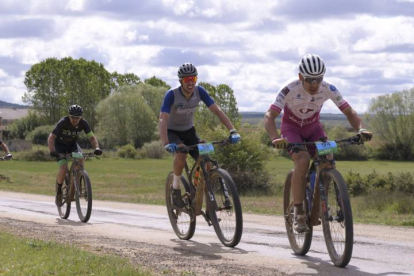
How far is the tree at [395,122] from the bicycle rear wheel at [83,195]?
115058mm

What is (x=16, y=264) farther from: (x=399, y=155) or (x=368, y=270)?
(x=399, y=155)

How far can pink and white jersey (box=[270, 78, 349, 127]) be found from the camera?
9102 mm

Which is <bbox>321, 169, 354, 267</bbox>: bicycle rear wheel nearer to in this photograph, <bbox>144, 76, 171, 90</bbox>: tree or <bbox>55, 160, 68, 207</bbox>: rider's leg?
<bbox>55, 160, 68, 207</bbox>: rider's leg

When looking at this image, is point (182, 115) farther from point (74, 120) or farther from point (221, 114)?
point (74, 120)

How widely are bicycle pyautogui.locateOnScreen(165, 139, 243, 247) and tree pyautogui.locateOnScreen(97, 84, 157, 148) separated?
11106 cm

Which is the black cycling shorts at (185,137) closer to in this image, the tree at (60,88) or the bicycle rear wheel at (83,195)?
the bicycle rear wheel at (83,195)

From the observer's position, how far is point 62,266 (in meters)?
8.66

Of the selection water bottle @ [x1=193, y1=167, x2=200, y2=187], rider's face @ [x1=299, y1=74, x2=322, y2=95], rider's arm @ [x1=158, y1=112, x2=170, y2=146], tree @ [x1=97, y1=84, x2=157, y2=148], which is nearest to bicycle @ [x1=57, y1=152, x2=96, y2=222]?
water bottle @ [x1=193, y1=167, x2=200, y2=187]

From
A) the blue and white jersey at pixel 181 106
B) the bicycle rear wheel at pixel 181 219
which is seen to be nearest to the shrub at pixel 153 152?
the bicycle rear wheel at pixel 181 219

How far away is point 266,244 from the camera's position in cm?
1069

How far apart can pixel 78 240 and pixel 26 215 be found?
6.11 m

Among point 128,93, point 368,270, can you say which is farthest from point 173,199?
point 128,93

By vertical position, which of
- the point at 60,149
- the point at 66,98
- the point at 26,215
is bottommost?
the point at 26,215

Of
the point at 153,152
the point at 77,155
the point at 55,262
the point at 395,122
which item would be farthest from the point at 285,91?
the point at 395,122
